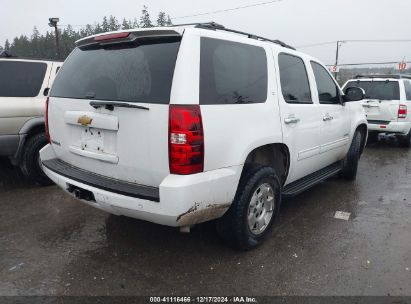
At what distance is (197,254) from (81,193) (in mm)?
1184

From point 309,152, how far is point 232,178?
160 centimetres

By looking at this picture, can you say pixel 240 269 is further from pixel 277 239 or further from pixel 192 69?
pixel 192 69

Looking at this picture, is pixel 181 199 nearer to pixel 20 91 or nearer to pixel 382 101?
pixel 20 91

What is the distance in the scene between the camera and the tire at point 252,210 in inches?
125

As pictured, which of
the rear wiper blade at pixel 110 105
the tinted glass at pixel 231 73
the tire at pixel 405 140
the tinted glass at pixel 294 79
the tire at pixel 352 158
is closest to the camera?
the rear wiper blade at pixel 110 105

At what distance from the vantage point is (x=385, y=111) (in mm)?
8672

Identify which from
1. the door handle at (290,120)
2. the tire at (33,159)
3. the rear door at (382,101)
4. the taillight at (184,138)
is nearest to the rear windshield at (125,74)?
the taillight at (184,138)

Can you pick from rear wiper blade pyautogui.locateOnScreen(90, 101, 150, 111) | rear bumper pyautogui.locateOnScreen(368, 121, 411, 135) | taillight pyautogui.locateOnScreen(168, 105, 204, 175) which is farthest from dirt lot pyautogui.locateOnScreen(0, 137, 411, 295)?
rear bumper pyautogui.locateOnScreen(368, 121, 411, 135)

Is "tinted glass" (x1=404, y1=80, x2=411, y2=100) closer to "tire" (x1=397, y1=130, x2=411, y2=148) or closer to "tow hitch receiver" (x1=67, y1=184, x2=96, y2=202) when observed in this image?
"tire" (x1=397, y1=130, x2=411, y2=148)

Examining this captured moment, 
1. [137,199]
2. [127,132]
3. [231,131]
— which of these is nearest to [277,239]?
[231,131]

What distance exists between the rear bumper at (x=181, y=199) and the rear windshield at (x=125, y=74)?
0.63 metres

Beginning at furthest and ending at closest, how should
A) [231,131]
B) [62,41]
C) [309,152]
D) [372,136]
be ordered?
[62,41]
[372,136]
[309,152]
[231,131]

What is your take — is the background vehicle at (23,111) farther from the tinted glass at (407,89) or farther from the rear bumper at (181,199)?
the tinted glass at (407,89)

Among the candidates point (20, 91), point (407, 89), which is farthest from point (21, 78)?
point (407, 89)
